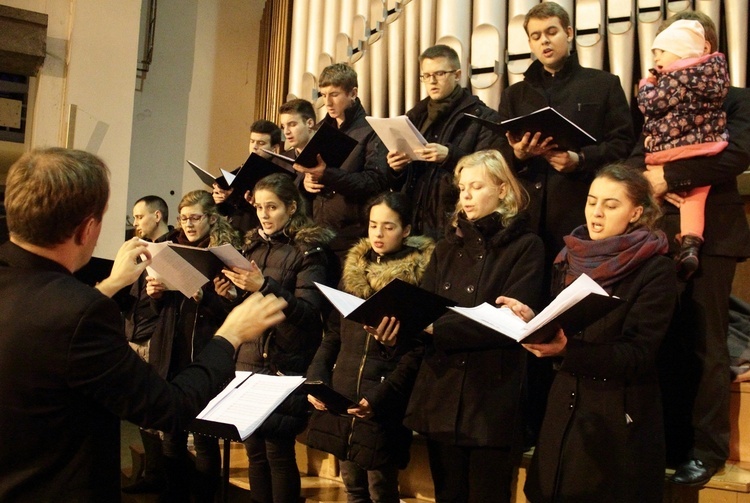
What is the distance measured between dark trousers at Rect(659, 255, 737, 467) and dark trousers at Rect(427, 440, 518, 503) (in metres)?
0.68

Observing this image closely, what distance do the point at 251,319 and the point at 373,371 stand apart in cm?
110

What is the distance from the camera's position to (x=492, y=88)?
14.8ft

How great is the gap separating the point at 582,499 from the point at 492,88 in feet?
8.79

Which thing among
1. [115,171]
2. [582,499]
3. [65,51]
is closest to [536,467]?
[582,499]

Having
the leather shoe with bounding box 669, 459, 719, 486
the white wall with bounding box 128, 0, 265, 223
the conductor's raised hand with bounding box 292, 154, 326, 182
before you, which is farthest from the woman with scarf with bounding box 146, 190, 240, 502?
the white wall with bounding box 128, 0, 265, 223

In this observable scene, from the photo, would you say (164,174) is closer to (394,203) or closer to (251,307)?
(394,203)

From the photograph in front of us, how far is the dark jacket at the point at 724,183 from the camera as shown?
285 cm

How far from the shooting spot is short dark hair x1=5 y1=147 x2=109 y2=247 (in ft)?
5.60

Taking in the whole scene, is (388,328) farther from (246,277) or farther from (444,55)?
(444,55)

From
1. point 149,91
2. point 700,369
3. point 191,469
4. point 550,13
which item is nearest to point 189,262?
point 191,469

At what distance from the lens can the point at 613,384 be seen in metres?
2.40

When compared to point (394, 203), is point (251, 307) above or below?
below

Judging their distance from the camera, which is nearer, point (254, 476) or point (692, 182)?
point (692, 182)

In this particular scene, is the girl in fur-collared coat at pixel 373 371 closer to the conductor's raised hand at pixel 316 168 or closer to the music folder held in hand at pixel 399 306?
the music folder held in hand at pixel 399 306
